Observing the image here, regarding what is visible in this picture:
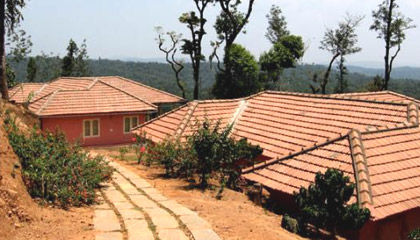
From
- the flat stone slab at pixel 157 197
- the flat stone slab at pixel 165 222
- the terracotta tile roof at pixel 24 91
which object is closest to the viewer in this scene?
the flat stone slab at pixel 165 222

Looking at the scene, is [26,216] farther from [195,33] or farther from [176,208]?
[195,33]

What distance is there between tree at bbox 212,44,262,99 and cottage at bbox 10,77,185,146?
27.2 feet

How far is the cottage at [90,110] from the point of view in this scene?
24234 mm

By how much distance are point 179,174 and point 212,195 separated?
2438mm

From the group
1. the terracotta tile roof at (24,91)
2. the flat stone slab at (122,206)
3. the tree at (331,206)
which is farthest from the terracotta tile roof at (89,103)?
the tree at (331,206)

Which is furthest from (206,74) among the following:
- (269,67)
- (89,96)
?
(89,96)

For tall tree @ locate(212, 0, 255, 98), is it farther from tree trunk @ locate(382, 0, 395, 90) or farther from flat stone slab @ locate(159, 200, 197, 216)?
flat stone slab @ locate(159, 200, 197, 216)

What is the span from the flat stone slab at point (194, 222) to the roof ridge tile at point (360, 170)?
12.4ft

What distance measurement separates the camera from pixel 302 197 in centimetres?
983

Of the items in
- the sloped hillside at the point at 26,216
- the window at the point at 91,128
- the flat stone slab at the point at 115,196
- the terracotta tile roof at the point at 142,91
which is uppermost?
the terracotta tile roof at the point at 142,91

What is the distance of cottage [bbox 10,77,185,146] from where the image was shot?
24.2 metres

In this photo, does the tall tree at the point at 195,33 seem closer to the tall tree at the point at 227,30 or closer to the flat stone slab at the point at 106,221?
the tall tree at the point at 227,30

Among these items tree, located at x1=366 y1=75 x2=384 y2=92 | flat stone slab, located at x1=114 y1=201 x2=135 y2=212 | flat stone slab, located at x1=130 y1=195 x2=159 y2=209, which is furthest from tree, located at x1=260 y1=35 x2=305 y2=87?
flat stone slab, located at x1=114 y1=201 x2=135 y2=212

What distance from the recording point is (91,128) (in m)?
25.4
